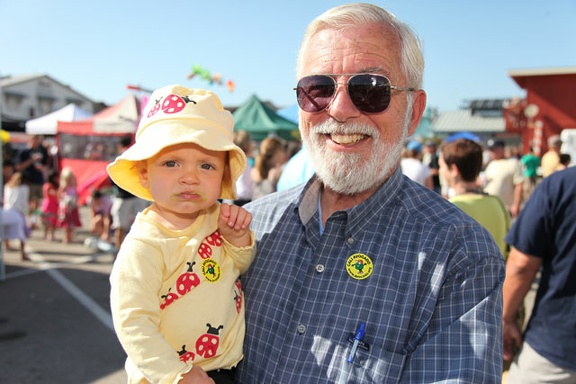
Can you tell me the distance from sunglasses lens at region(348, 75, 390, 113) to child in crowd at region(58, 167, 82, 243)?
9.51m

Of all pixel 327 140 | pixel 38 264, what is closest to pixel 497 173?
pixel 327 140

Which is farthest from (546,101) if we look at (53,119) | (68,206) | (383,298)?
(383,298)

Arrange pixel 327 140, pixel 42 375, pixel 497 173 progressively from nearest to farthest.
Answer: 1. pixel 327 140
2. pixel 42 375
3. pixel 497 173

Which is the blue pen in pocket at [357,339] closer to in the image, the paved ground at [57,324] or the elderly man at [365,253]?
the elderly man at [365,253]

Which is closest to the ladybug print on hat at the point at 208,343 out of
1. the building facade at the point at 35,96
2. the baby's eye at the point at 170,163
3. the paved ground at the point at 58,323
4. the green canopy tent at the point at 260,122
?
the baby's eye at the point at 170,163

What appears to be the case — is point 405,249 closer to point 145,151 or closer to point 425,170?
point 145,151

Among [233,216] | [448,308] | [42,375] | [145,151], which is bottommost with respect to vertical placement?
[42,375]

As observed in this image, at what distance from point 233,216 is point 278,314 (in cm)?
38

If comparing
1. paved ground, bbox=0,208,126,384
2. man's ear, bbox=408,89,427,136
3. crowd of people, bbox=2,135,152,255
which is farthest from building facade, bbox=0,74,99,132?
man's ear, bbox=408,89,427,136

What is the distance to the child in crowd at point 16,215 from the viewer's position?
782cm

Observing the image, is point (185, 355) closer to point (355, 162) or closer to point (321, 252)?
point (321, 252)

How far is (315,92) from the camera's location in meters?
1.75

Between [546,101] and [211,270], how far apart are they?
21.4m

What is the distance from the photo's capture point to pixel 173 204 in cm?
161
